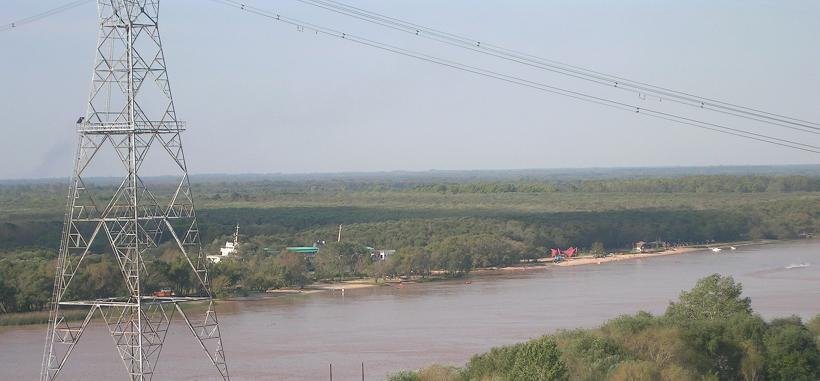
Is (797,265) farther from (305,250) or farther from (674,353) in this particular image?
(674,353)

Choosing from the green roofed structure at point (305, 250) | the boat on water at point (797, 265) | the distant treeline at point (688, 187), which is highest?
the distant treeline at point (688, 187)

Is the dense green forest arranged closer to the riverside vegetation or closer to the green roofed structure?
the riverside vegetation

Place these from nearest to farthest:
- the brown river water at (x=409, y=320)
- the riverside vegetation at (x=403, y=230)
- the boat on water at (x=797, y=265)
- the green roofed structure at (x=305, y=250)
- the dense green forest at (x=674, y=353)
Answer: the dense green forest at (x=674, y=353), the brown river water at (x=409, y=320), the riverside vegetation at (x=403, y=230), the boat on water at (x=797, y=265), the green roofed structure at (x=305, y=250)

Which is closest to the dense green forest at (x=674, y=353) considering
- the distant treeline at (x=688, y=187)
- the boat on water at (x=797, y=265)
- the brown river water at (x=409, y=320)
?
the brown river water at (x=409, y=320)

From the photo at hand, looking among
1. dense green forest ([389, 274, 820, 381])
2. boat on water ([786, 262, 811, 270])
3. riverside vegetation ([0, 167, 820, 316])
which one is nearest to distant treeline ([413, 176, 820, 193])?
riverside vegetation ([0, 167, 820, 316])

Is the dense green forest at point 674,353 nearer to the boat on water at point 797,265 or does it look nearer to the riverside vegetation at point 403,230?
the riverside vegetation at point 403,230

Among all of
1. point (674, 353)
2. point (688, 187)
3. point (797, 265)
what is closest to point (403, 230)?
point (797, 265)

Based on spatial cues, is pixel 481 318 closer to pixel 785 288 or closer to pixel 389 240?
pixel 785 288
